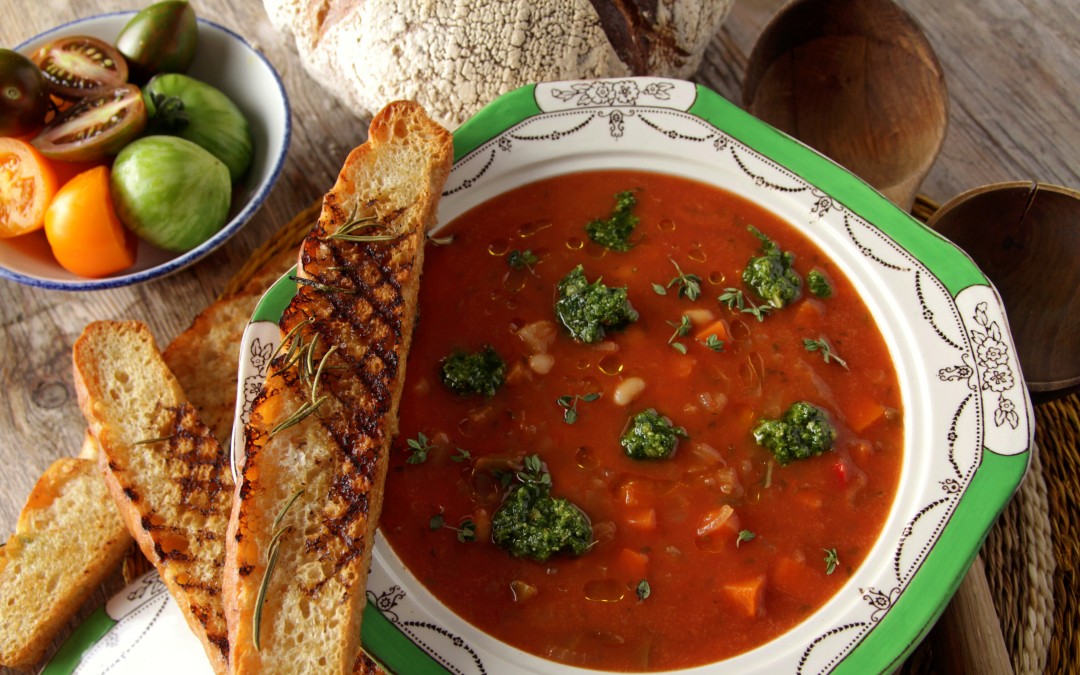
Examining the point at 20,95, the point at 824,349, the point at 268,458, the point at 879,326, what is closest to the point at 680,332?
the point at 824,349

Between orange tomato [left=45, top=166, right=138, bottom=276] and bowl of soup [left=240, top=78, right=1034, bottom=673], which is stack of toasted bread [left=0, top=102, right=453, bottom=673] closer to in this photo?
bowl of soup [left=240, top=78, right=1034, bottom=673]

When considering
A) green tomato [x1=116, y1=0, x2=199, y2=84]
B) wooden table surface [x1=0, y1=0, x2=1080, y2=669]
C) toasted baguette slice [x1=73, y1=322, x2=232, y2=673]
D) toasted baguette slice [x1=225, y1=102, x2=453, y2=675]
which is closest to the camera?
toasted baguette slice [x1=225, y1=102, x2=453, y2=675]

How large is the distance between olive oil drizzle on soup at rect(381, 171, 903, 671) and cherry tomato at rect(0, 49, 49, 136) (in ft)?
6.23

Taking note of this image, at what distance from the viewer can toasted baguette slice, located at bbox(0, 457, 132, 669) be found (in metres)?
3.24

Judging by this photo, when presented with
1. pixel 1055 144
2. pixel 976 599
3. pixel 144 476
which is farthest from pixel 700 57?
pixel 144 476

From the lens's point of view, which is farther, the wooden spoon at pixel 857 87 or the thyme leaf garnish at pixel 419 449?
the wooden spoon at pixel 857 87

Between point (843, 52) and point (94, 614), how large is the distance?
376cm

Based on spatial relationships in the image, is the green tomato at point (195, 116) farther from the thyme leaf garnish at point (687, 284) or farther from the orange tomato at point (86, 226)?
the thyme leaf garnish at point (687, 284)

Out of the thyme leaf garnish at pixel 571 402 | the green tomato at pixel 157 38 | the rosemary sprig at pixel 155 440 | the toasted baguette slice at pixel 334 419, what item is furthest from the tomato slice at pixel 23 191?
the thyme leaf garnish at pixel 571 402

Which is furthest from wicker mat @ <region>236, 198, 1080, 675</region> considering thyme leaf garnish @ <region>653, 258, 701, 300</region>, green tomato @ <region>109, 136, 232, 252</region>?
thyme leaf garnish @ <region>653, 258, 701, 300</region>

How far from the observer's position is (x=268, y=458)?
2.69 meters

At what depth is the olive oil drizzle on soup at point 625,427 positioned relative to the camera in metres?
2.77

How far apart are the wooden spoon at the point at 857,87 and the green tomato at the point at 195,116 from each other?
2.22 metres

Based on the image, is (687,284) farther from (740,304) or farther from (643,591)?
(643,591)
